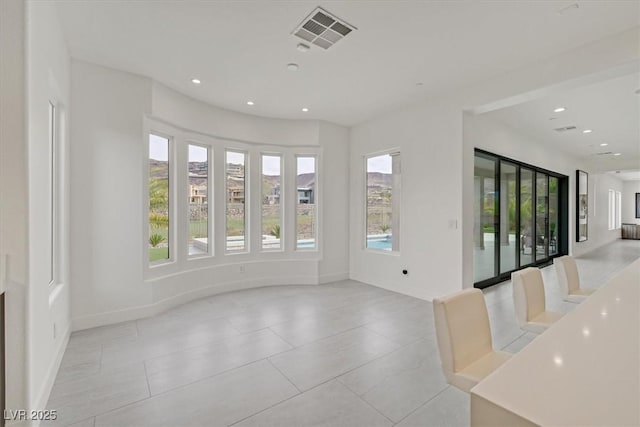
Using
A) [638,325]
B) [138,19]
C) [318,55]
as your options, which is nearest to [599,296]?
[638,325]

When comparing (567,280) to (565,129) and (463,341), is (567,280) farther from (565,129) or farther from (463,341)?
(565,129)

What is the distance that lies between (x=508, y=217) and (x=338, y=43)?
15.7 feet

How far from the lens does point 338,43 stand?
302 centimetres

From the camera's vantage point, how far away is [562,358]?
0.91 metres

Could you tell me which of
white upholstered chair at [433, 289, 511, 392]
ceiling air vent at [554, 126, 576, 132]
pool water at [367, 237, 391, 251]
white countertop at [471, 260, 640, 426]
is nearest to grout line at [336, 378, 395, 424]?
white upholstered chair at [433, 289, 511, 392]

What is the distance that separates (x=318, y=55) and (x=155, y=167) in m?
2.72

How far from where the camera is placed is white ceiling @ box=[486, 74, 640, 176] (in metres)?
4.10

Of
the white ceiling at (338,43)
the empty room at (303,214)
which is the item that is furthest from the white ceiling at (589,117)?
the white ceiling at (338,43)

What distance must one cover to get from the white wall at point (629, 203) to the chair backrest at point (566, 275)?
52.2 feet

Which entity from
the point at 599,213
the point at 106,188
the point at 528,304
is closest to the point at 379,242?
the point at 528,304

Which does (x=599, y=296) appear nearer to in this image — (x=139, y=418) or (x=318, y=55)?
(x=139, y=418)

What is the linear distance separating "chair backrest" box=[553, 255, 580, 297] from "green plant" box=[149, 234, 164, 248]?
4738mm

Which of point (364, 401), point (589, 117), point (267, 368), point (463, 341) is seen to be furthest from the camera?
point (589, 117)

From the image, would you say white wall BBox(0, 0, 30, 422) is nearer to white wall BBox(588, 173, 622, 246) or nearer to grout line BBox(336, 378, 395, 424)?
grout line BBox(336, 378, 395, 424)
